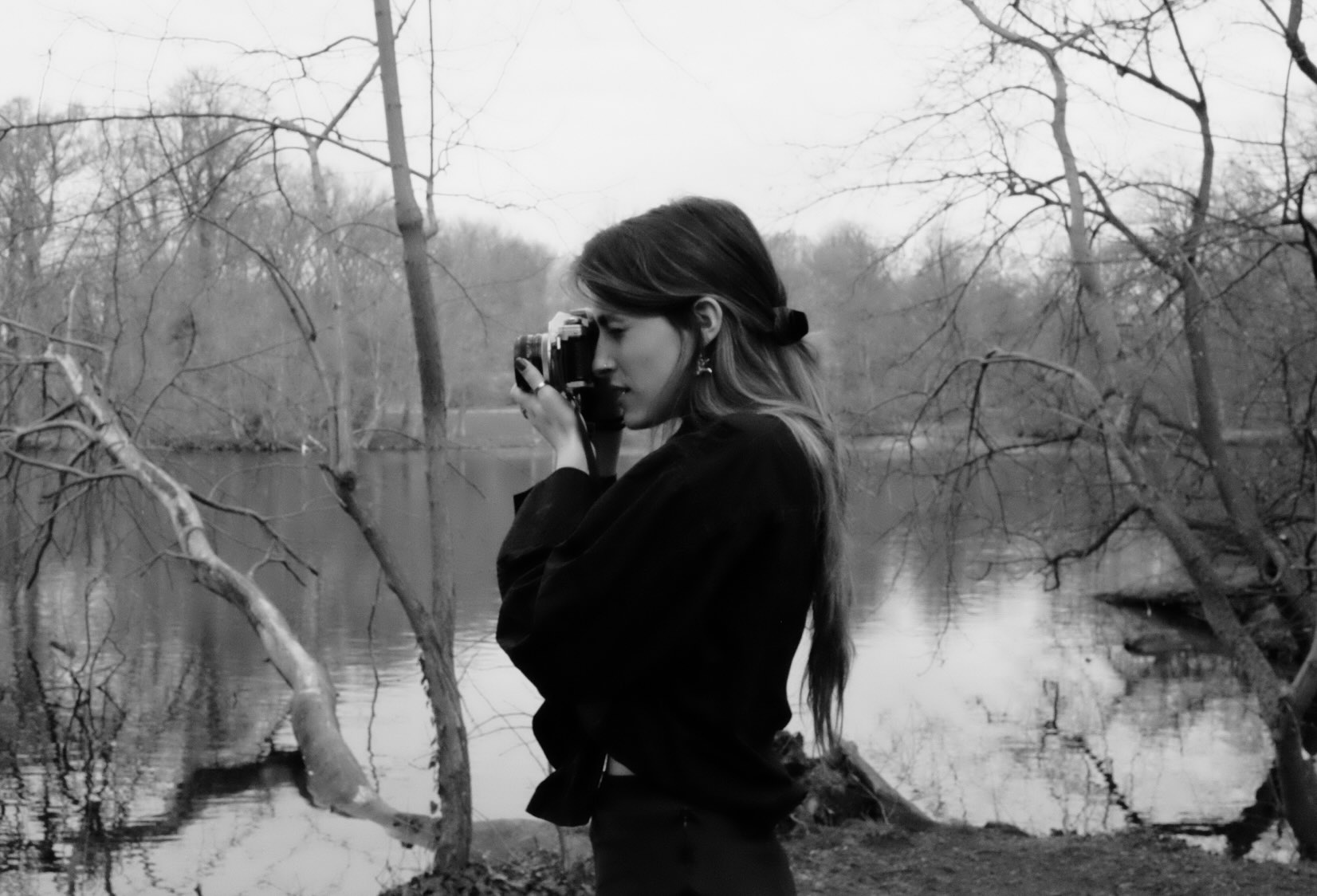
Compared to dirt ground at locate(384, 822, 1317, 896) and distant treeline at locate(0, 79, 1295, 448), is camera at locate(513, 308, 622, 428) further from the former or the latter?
dirt ground at locate(384, 822, 1317, 896)

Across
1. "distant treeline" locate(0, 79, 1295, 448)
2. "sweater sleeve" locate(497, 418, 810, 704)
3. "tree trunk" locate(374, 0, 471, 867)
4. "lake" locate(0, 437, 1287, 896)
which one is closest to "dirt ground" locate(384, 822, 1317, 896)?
"tree trunk" locate(374, 0, 471, 867)

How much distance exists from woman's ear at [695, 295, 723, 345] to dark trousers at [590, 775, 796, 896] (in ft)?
1.81

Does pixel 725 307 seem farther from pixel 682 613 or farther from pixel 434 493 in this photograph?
pixel 434 493

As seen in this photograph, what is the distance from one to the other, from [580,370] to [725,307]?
207mm

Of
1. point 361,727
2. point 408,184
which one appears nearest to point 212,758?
point 361,727

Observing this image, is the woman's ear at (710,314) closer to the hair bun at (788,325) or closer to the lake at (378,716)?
the hair bun at (788,325)

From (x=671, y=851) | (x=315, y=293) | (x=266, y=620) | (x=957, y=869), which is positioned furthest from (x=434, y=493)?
(x=266, y=620)

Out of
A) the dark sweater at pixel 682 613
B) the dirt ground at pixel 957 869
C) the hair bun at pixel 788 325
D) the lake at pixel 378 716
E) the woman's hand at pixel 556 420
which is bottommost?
the lake at pixel 378 716

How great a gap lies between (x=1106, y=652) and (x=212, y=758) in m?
9.49

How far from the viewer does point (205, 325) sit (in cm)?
957

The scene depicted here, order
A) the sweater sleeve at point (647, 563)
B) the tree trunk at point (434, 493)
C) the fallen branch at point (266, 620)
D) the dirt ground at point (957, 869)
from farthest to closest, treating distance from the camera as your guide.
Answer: the fallen branch at point (266, 620) → the dirt ground at point (957, 869) → the tree trunk at point (434, 493) → the sweater sleeve at point (647, 563)

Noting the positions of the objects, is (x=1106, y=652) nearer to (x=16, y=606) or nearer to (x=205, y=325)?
(x=205, y=325)

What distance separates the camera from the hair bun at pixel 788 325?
179 centimetres

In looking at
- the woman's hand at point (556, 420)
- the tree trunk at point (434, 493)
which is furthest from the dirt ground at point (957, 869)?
the woman's hand at point (556, 420)
